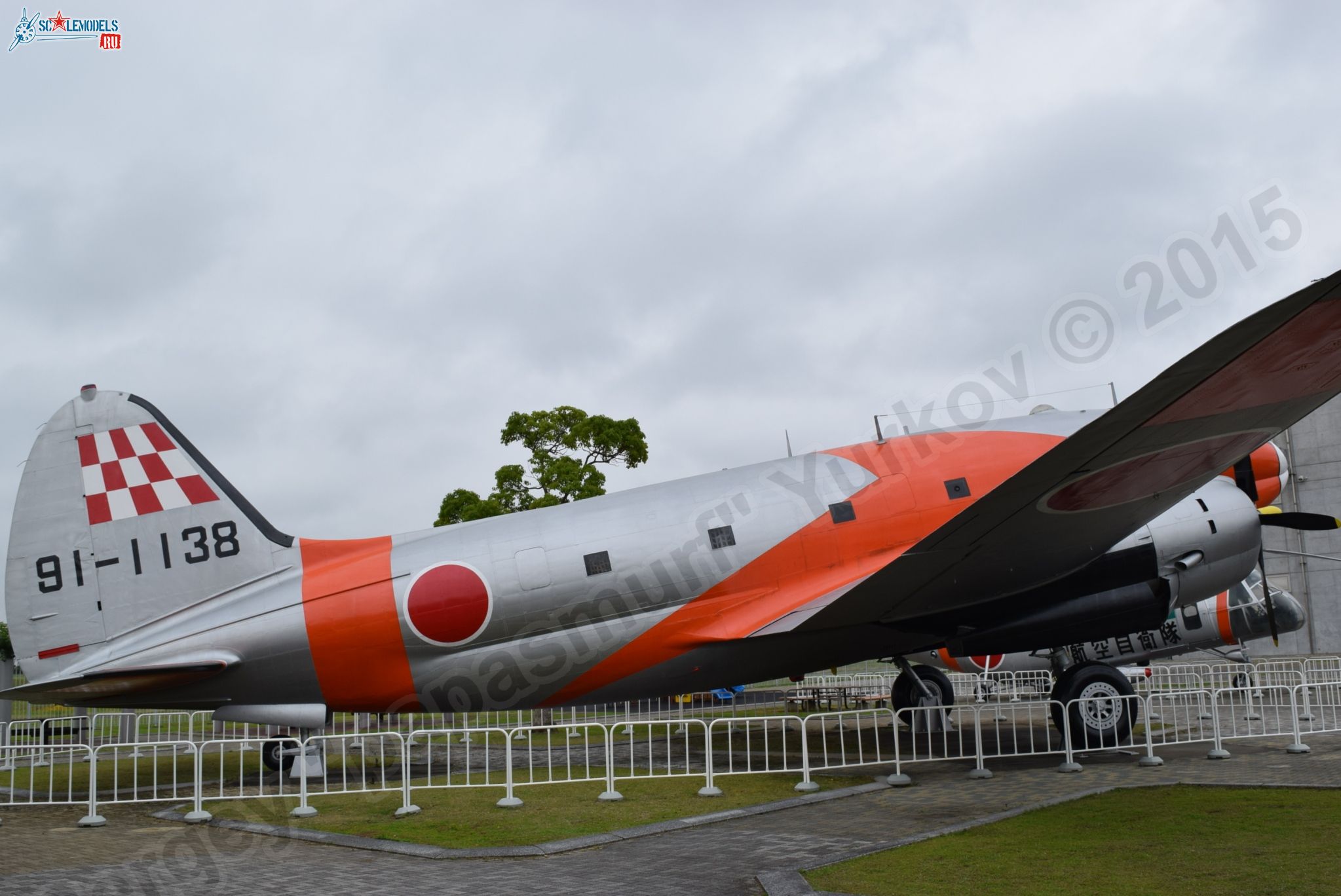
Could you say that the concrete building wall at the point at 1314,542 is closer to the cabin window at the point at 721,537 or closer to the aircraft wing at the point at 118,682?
the cabin window at the point at 721,537

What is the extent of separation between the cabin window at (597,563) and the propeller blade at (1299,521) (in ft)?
32.1

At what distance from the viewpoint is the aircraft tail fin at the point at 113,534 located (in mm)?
12281

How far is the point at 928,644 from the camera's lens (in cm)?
1390

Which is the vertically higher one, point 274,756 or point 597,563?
point 597,563

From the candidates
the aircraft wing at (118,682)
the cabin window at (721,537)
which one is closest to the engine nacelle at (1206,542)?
the cabin window at (721,537)

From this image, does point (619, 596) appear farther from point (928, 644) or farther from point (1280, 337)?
point (1280, 337)

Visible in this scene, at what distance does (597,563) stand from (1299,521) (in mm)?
10938

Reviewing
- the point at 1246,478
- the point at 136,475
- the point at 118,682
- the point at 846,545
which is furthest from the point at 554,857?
the point at 1246,478

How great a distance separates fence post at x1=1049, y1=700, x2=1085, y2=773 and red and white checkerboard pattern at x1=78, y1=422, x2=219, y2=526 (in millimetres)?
11901

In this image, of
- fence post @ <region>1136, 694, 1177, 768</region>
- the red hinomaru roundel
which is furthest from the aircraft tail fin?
fence post @ <region>1136, 694, 1177, 768</region>

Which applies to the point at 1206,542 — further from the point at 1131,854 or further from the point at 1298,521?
the point at 1131,854

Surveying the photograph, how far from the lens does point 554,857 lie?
28.2 ft

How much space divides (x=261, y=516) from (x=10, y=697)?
11.5 ft

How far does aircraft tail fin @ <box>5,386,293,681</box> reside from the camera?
484 inches
